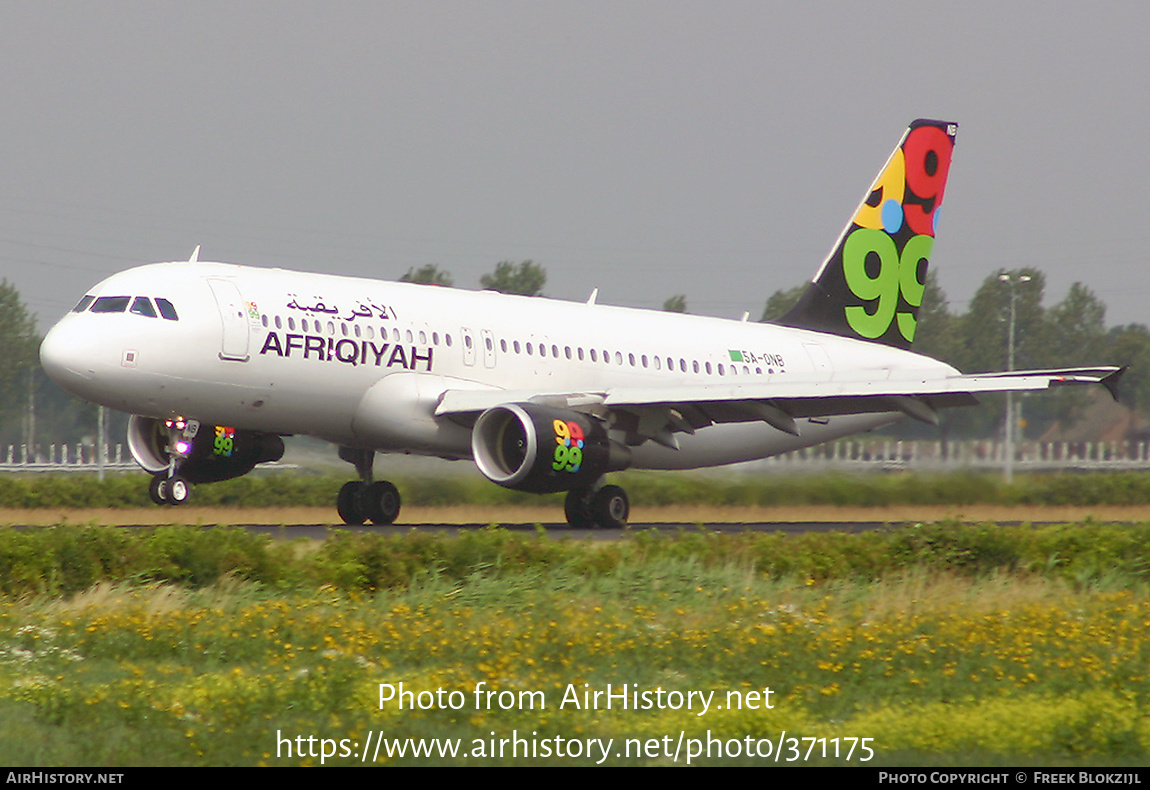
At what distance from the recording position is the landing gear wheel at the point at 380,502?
25609 mm

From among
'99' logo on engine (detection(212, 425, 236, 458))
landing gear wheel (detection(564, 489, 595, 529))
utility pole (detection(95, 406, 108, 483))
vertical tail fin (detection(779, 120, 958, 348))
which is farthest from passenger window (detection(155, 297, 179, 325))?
vertical tail fin (detection(779, 120, 958, 348))

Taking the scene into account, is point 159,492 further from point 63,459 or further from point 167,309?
Result: point 63,459

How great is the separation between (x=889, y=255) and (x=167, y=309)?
54.5 ft

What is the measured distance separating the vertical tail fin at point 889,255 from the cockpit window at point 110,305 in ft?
48.3

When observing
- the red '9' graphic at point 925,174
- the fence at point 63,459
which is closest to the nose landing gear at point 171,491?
the red '9' graphic at point 925,174

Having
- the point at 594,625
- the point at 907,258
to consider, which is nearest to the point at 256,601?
the point at 594,625

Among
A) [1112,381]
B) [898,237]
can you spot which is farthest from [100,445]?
[1112,381]

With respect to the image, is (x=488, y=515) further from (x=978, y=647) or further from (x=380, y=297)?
(x=978, y=647)

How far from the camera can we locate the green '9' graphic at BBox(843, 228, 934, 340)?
32.0 meters

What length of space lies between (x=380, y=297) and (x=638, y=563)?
9.48 meters

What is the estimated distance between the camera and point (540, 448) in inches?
877

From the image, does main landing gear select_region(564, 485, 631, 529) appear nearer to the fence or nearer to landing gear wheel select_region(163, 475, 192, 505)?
landing gear wheel select_region(163, 475, 192, 505)

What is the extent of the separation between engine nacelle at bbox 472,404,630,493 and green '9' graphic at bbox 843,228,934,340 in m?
10.0

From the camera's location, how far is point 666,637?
12.2 meters
